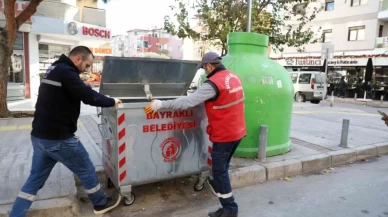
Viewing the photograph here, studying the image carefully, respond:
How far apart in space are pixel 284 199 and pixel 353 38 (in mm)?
23053

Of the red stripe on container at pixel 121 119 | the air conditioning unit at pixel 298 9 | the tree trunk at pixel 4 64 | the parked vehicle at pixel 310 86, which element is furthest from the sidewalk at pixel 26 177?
the parked vehicle at pixel 310 86

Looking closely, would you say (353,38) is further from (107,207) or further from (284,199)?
(107,207)

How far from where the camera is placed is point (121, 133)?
3.29 meters

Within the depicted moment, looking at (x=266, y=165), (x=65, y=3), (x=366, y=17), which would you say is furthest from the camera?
(x=366, y=17)

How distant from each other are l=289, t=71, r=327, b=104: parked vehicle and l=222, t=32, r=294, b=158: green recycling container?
11.7 meters

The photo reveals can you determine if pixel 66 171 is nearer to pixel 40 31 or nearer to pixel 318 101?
pixel 40 31

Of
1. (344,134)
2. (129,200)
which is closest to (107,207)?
(129,200)

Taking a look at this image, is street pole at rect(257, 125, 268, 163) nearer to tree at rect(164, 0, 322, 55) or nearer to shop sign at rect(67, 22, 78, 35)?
tree at rect(164, 0, 322, 55)

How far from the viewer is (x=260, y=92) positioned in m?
4.80

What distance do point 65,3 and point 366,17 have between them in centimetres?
2035

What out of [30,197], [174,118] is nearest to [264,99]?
[174,118]

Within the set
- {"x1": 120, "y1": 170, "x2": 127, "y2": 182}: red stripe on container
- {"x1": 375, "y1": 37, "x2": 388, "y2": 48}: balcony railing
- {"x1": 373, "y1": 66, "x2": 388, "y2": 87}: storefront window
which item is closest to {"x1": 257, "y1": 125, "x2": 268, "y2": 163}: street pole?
{"x1": 120, "y1": 170, "x2": 127, "y2": 182}: red stripe on container

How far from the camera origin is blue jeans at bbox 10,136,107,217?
115 inches

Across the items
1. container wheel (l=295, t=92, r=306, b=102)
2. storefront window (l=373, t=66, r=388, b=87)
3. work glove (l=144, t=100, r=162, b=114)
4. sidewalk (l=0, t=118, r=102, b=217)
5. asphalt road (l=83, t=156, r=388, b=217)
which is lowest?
asphalt road (l=83, t=156, r=388, b=217)
